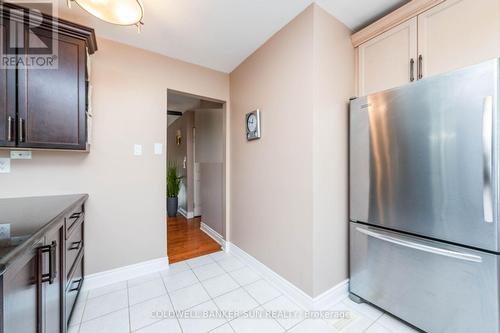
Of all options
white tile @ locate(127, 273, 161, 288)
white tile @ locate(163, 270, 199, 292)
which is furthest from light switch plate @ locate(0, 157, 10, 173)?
white tile @ locate(163, 270, 199, 292)

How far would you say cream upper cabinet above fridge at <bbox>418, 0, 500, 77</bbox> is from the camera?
119 centimetres

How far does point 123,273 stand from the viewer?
204 cm

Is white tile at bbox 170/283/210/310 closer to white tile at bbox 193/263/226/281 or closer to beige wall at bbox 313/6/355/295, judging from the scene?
white tile at bbox 193/263/226/281

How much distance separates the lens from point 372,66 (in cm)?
173

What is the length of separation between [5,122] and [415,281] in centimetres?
293

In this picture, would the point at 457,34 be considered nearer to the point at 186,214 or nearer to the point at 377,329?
the point at 377,329

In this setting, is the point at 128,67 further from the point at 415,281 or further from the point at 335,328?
the point at 415,281

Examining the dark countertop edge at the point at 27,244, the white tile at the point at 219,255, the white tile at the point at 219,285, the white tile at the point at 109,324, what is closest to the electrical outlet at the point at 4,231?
the dark countertop edge at the point at 27,244

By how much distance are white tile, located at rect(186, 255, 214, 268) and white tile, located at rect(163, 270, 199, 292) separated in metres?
0.17

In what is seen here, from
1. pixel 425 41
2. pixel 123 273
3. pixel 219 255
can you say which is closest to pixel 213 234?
pixel 219 255

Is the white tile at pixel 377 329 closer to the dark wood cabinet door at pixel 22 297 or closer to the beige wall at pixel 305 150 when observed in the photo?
the beige wall at pixel 305 150

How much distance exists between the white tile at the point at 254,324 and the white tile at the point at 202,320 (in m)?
0.11

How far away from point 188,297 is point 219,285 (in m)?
0.30

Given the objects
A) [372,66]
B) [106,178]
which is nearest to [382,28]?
[372,66]
